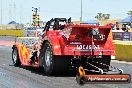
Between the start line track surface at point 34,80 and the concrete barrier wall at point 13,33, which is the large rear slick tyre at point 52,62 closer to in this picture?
the start line track surface at point 34,80

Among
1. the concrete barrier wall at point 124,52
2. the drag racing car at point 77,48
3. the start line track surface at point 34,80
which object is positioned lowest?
the start line track surface at point 34,80

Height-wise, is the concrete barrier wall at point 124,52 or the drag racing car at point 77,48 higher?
the drag racing car at point 77,48

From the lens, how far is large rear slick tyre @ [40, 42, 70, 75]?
37.6 feet

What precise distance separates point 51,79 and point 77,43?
4.33ft

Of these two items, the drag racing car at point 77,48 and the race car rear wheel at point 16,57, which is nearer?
the drag racing car at point 77,48

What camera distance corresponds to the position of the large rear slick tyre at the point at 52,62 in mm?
11445

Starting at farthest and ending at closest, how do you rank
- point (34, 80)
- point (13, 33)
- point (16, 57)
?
point (13, 33)
point (16, 57)
point (34, 80)

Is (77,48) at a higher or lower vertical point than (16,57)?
higher

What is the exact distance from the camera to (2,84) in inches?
396

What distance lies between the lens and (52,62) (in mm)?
11484

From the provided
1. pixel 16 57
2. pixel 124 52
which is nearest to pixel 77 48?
pixel 16 57

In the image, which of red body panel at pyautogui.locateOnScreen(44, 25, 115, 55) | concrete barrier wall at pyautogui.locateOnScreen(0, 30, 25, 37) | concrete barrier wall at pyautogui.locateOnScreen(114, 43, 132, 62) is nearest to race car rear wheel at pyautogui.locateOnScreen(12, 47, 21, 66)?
red body panel at pyautogui.locateOnScreen(44, 25, 115, 55)

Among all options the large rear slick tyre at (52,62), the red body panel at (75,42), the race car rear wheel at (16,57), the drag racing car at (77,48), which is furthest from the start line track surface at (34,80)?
the race car rear wheel at (16,57)

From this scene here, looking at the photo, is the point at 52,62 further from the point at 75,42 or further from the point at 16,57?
the point at 16,57
